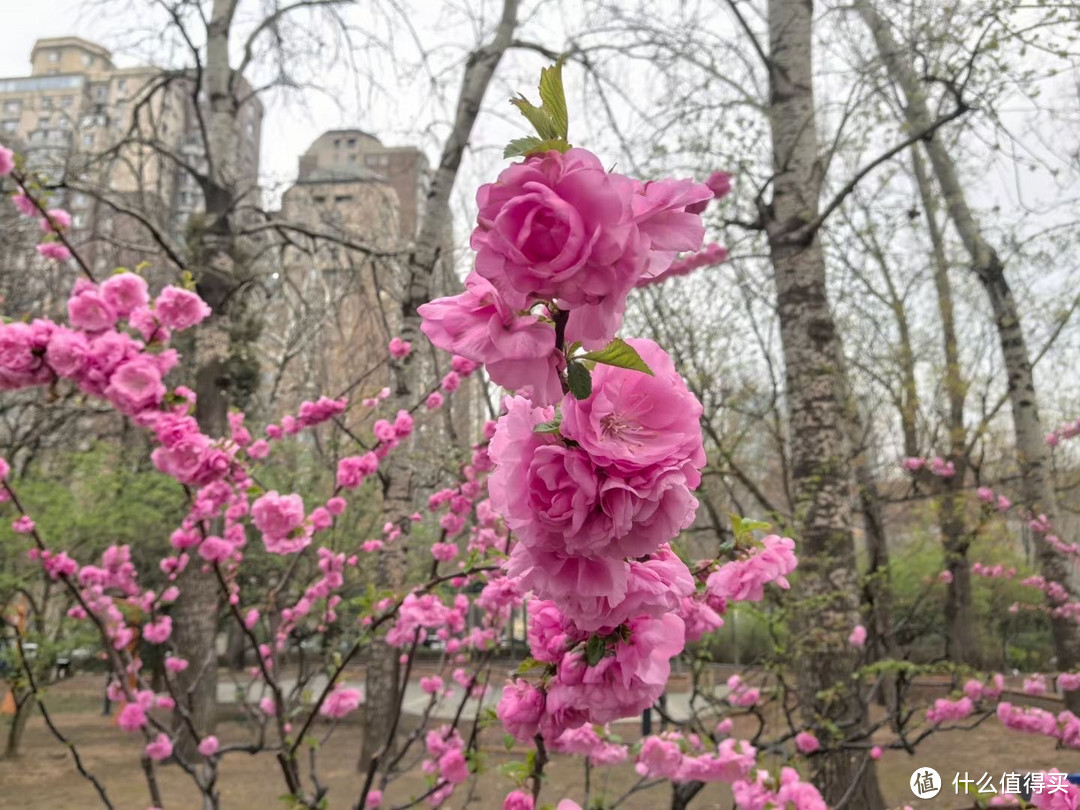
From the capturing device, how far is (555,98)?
63 cm

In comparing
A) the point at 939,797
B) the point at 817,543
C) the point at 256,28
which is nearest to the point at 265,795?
the point at 817,543

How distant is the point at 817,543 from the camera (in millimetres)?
3652

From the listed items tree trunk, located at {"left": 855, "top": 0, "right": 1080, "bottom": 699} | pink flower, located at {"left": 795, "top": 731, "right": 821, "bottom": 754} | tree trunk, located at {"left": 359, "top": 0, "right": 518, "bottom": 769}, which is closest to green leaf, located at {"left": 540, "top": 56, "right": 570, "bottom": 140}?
pink flower, located at {"left": 795, "top": 731, "right": 821, "bottom": 754}

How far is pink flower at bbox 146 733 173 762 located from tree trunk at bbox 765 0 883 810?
284cm

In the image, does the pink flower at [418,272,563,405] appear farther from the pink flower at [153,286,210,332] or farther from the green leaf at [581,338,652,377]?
the pink flower at [153,286,210,332]

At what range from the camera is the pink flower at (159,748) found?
301 cm

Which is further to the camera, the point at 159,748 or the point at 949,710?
the point at 949,710

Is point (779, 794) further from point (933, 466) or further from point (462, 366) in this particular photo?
point (933, 466)

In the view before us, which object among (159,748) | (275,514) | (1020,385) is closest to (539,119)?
(275,514)

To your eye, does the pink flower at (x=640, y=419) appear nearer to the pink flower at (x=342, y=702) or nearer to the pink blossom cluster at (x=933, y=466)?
the pink flower at (x=342, y=702)

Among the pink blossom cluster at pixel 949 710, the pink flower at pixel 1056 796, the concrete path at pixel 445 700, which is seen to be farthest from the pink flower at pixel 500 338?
the concrete path at pixel 445 700

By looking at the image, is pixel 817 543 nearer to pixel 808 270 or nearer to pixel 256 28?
pixel 808 270

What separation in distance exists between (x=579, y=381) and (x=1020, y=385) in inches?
257

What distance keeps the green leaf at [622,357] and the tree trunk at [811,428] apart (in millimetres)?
2934
